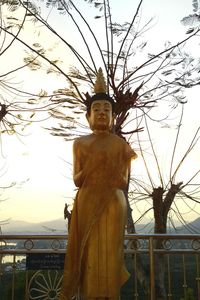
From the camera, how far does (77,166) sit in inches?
111

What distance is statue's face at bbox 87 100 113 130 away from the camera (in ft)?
9.22

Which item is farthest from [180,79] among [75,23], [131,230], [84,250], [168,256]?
[84,250]

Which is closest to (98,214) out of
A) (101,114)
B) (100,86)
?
(101,114)

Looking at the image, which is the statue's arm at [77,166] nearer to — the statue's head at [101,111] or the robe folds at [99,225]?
the robe folds at [99,225]

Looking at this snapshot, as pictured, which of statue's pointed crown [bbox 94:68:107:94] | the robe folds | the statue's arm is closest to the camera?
the robe folds

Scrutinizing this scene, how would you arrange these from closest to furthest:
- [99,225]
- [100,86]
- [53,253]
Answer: [99,225] → [100,86] → [53,253]

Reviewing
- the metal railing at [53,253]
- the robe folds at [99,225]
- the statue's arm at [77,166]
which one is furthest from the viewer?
the metal railing at [53,253]

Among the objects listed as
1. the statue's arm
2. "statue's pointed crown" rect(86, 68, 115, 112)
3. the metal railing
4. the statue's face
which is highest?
"statue's pointed crown" rect(86, 68, 115, 112)

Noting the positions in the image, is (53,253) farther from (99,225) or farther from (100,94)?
(100,94)

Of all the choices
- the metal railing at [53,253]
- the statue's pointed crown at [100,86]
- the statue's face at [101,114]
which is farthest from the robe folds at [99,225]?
the metal railing at [53,253]

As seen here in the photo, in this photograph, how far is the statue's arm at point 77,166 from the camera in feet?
9.09

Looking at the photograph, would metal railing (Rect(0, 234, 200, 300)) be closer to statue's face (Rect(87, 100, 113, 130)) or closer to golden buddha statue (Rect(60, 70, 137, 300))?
golden buddha statue (Rect(60, 70, 137, 300))

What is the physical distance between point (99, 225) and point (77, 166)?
47 cm

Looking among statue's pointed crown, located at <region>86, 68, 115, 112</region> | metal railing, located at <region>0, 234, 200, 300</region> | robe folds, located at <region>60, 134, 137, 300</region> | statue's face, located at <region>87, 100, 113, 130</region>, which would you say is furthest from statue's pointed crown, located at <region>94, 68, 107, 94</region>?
metal railing, located at <region>0, 234, 200, 300</region>
